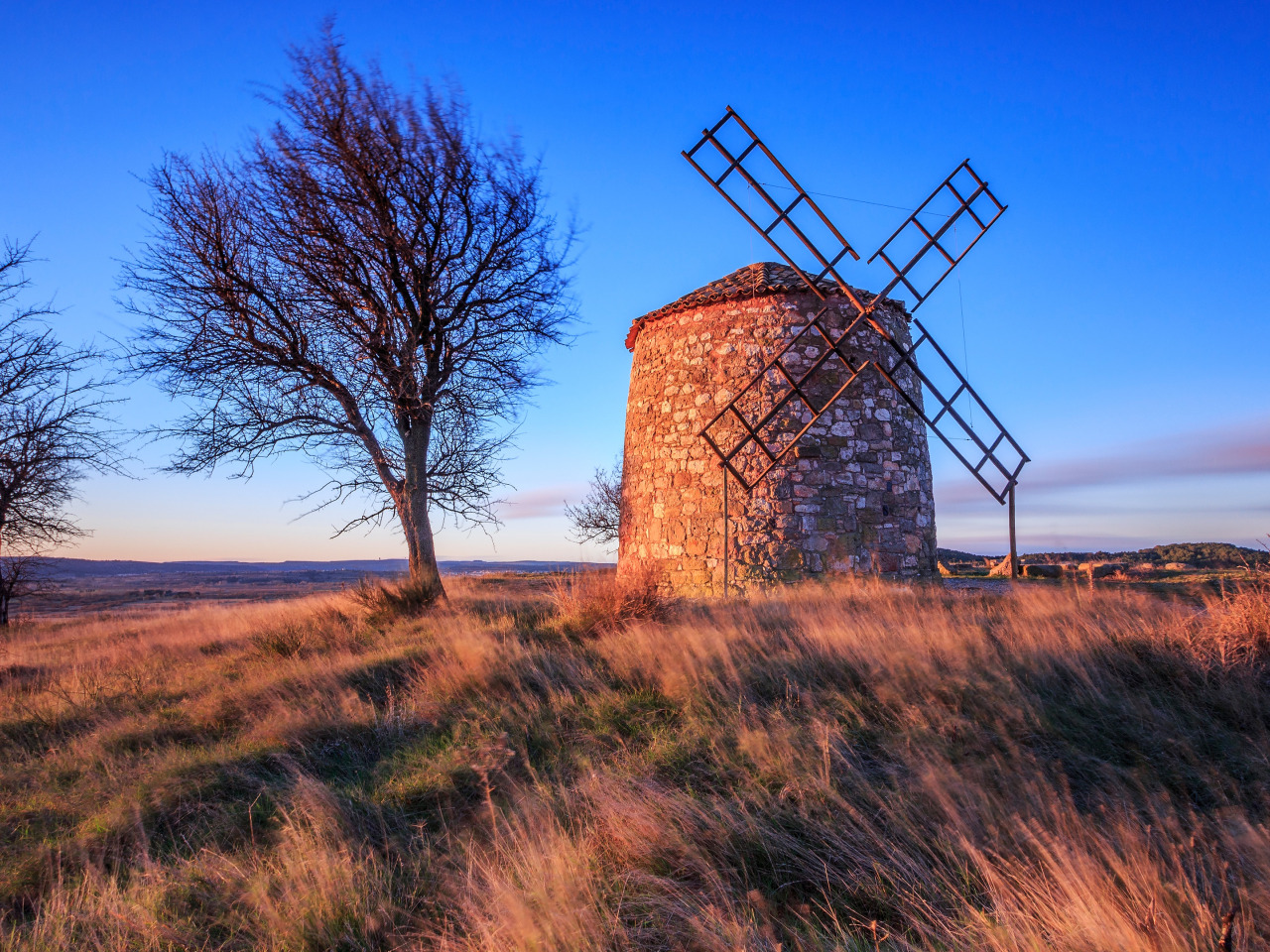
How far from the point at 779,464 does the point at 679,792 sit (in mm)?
8445

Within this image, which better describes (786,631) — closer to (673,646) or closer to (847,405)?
(673,646)

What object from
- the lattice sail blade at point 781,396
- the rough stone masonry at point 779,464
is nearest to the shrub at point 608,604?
the rough stone masonry at point 779,464

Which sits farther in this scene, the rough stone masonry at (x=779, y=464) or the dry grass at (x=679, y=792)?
the rough stone masonry at (x=779, y=464)

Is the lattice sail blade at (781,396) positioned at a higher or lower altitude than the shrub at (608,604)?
higher

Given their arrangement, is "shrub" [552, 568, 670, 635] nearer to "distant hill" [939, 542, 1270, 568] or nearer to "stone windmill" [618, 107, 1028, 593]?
"stone windmill" [618, 107, 1028, 593]

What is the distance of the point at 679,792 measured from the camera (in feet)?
11.2

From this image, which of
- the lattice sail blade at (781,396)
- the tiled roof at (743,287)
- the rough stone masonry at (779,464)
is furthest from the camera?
the tiled roof at (743,287)

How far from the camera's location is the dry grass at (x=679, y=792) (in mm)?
2561

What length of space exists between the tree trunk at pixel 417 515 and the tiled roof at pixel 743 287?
16.8ft

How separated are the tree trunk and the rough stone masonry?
141 inches

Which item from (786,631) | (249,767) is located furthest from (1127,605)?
(249,767)

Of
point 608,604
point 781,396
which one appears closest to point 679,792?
point 608,604

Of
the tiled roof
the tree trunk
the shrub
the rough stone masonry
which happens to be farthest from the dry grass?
the tiled roof

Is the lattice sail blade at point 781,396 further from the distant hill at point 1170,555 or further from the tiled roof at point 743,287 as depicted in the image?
the distant hill at point 1170,555
